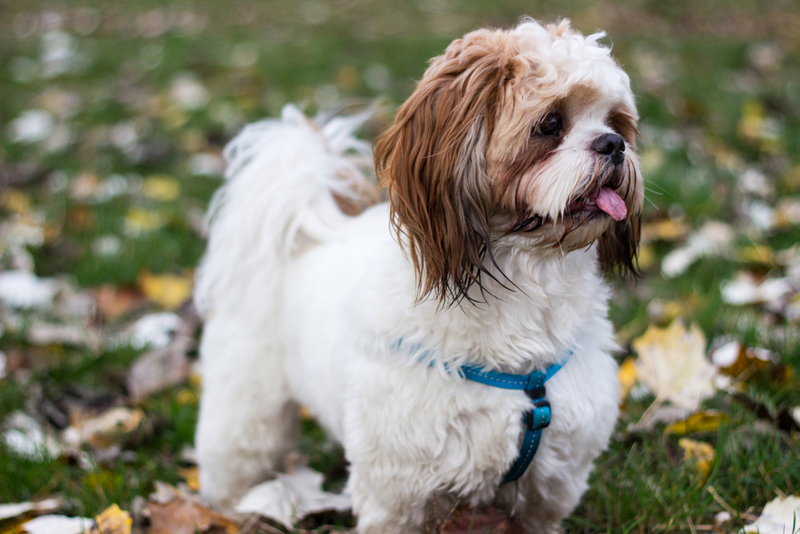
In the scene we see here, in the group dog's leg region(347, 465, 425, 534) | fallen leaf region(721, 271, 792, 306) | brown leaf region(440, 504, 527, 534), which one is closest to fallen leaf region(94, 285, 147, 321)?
dog's leg region(347, 465, 425, 534)

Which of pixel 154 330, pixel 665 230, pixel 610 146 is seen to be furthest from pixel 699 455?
pixel 154 330

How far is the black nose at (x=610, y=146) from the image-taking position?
1.49 meters

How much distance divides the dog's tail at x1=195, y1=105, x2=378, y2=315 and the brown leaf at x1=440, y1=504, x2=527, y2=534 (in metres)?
0.98

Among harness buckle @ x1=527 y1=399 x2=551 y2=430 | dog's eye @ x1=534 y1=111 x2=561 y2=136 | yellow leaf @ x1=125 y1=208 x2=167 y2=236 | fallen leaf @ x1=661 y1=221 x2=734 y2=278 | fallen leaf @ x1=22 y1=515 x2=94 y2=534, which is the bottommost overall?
fallen leaf @ x1=661 y1=221 x2=734 y2=278

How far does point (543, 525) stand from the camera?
195cm

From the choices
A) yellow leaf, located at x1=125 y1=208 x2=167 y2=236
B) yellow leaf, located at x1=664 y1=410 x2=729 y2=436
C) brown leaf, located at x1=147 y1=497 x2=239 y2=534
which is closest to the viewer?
brown leaf, located at x1=147 y1=497 x2=239 y2=534

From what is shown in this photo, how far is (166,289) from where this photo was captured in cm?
371

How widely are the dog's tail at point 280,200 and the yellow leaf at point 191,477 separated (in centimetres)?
63

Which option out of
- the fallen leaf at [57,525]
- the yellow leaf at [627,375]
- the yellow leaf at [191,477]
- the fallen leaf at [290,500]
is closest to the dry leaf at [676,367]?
the yellow leaf at [627,375]

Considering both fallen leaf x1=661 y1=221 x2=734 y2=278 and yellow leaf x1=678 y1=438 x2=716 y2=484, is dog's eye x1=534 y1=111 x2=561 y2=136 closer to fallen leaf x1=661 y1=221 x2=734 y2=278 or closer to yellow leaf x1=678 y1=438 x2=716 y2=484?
yellow leaf x1=678 y1=438 x2=716 y2=484

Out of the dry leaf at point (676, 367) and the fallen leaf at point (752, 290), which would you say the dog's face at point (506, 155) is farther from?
the fallen leaf at point (752, 290)

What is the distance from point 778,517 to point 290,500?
1377 mm

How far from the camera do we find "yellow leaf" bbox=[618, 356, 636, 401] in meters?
2.54

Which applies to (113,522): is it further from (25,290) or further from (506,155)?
(25,290)
